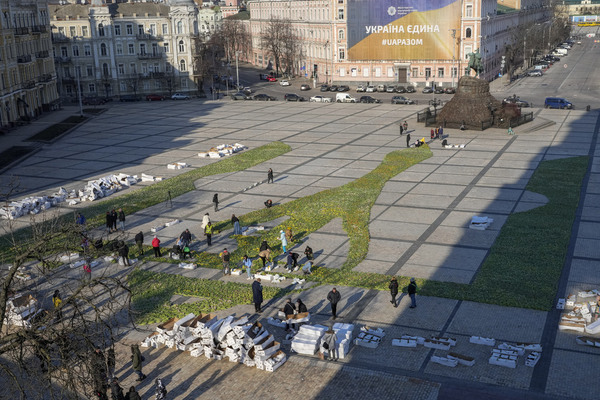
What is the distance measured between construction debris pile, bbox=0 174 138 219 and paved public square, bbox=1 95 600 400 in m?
1.12

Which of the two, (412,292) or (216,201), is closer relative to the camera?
(412,292)

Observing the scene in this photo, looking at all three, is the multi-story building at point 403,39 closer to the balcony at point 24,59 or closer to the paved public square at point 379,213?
the paved public square at point 379,213

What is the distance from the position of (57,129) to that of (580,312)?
212 feet

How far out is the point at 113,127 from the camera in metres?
79.1

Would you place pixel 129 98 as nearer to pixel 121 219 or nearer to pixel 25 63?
pixel 25 63

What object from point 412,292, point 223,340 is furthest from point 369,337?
point 223,340

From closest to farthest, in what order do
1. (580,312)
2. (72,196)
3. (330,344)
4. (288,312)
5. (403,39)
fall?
(330,344) → (580,312) → (288,312) → (72,196) → (403,39)

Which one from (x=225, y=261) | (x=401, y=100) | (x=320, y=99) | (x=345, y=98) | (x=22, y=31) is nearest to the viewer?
(x=225, y=261)

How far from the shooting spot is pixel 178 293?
99.8 feet

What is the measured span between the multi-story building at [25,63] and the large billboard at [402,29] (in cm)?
4700

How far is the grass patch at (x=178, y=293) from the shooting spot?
2841 centimetres

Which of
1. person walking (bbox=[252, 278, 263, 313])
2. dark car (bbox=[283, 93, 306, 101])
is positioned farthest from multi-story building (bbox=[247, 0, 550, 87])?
person walking (bbox=[252, 278, 263, 313])

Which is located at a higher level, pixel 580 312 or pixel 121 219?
pixel 121 219

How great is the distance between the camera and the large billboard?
102 m
